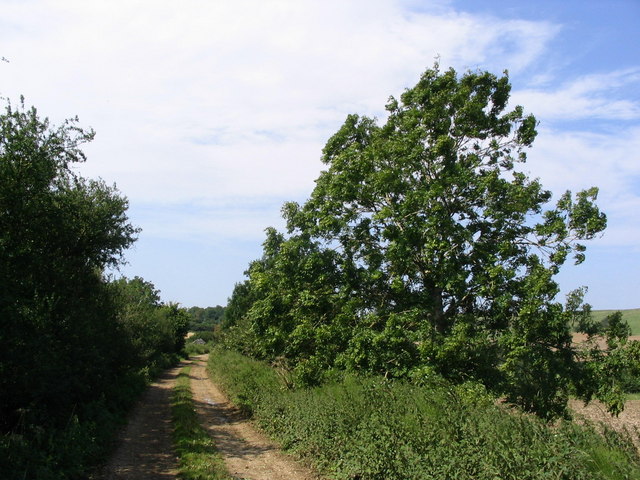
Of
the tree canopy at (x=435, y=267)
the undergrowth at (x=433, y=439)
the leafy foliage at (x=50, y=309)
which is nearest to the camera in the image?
the undergrowth at (x=433, y=439)

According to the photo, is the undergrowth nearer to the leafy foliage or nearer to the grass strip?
the grass strip

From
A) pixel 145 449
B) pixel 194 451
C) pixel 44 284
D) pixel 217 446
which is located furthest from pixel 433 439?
pixel 44 284

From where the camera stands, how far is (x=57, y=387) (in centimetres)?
1224

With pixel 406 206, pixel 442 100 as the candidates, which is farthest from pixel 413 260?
pixel 442 100

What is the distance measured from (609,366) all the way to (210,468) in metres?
12.3

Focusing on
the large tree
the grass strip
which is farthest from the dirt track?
the large tree

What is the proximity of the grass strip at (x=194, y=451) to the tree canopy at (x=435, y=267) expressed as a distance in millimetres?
3805

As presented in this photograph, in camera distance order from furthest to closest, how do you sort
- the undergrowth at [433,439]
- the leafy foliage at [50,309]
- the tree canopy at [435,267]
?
the tree canopy at [435,267] < the leafy foliage at [50,309] < the undergrowth at [433,439]

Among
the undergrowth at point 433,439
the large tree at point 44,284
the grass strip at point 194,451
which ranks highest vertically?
the large tree at point 44,284

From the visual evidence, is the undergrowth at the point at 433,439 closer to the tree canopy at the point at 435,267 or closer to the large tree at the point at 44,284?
the tree canopy at the point at 435,267

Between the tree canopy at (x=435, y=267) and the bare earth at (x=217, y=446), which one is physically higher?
the tree canopy at (x=435, y=267)

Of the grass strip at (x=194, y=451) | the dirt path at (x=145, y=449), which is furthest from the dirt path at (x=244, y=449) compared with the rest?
the dirt path at (x=145, y=449)

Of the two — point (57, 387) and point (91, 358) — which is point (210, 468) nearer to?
point (57, 387)

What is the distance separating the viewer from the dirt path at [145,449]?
1055 cm
